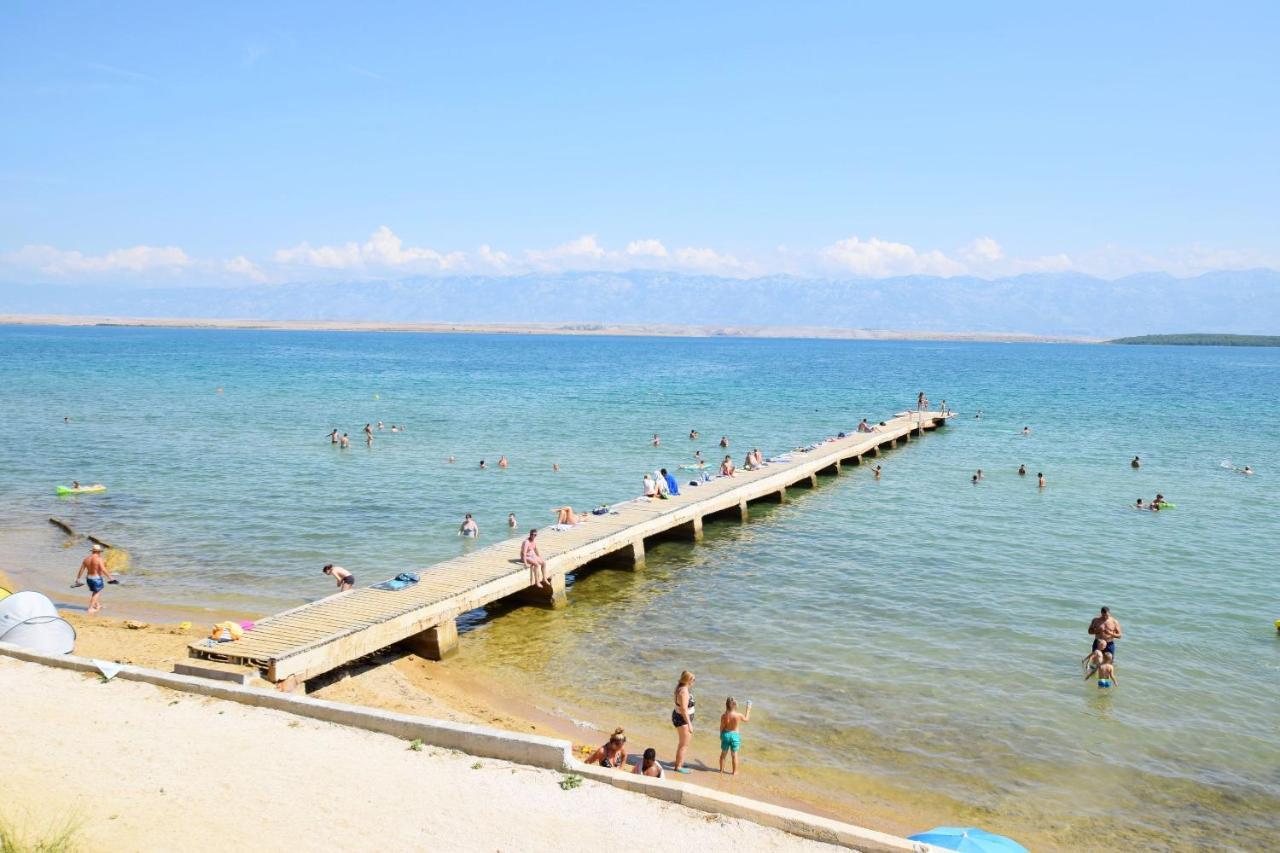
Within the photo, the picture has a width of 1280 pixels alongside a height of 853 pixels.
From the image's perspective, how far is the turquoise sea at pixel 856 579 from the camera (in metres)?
14.0

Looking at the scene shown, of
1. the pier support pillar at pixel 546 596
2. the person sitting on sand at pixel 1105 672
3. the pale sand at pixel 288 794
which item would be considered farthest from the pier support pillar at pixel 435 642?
the person sitting on sand at pixel 1105 672

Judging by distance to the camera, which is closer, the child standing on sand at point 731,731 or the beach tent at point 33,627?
the child standing on sand at point 731,731

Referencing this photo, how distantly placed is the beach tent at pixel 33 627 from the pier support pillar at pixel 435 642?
18.8 feet

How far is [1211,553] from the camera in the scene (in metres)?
26.5

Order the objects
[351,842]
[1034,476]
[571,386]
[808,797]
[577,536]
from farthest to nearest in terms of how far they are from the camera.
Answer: [571,386] < [1034,476] < [577,536] < [808,797] < [351,842]

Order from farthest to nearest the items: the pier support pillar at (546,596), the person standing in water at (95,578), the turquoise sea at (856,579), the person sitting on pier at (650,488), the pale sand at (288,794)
Answer: the person sitting on pier at (650,488) → the pier support pillar at (546,596) → the person standing in water at (95,578) → the turquoise sea at (856,579) → the pale sand at (288,794)

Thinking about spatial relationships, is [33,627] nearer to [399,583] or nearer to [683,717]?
[399,583]

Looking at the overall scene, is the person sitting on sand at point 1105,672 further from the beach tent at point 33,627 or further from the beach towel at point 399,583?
the beach tent at point 33,627

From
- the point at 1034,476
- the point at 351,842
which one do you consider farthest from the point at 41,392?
the point at 351,842

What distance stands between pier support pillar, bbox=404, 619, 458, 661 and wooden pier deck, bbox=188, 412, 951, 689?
0.06ft

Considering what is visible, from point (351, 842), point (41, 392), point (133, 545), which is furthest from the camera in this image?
point (41, 392)

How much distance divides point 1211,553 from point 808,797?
63.6ft

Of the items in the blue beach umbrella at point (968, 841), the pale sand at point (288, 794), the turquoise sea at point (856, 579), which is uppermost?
the pale sand at point (288, 794)

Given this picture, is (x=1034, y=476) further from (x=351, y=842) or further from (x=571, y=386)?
(x=571, y=386)
